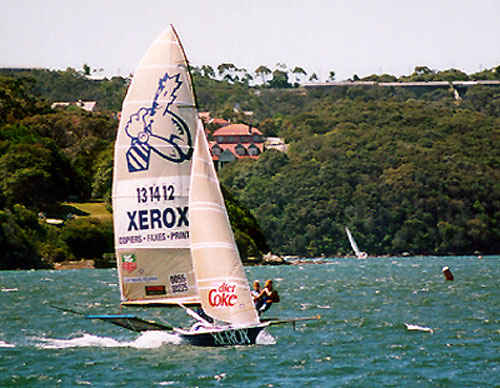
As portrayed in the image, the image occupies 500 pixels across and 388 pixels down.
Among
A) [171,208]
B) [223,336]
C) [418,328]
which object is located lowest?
[418,328]

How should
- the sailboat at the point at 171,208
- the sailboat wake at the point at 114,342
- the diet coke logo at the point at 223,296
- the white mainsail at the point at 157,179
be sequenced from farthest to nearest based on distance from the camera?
the sailboat wake at the point at 114,342
the white mainsail at the point at 157,179
the sailboat at the point at 171,208
the diet coke logo at the point at 223,296

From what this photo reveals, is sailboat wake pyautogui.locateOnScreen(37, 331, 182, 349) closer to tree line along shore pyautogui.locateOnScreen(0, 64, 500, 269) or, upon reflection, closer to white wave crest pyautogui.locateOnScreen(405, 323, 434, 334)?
white wave crest pyautogui.locateOnScreen(405, 323, 434, 334)

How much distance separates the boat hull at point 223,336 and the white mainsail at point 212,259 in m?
0.29

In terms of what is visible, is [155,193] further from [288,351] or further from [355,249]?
[355,249]

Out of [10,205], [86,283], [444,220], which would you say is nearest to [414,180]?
[444,220]

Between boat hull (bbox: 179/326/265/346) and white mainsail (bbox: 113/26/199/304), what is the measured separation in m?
1.12

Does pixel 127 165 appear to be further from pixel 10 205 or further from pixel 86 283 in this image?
pixel 10 205

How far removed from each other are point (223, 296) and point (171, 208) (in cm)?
323

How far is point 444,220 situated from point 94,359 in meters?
145

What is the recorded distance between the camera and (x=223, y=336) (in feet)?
101

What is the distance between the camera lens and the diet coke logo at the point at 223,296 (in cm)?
3066

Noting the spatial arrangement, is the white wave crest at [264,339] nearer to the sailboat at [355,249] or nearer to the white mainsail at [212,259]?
the white mainsail at [212,259]

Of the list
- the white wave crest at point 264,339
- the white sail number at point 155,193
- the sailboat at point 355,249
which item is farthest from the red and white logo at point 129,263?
the sailboat at point 355,249

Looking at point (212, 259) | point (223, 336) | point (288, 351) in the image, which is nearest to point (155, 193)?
point (212, 259)
